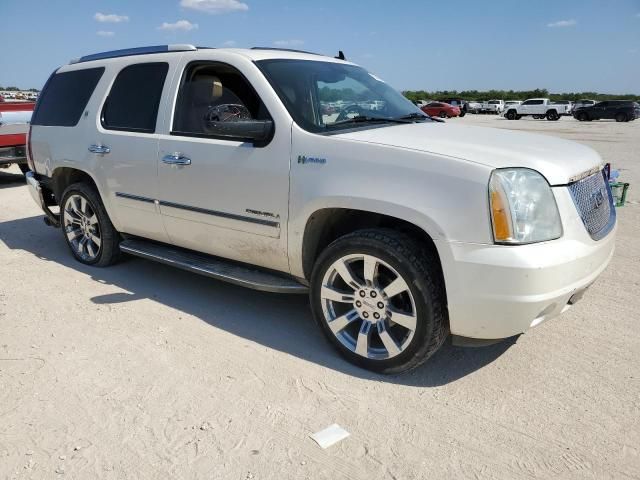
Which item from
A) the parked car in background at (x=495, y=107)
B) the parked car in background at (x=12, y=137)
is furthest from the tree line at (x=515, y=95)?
the parked car in background at (x=12, y=137)

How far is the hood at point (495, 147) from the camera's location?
2877 mm

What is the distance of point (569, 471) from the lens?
7.98 feet

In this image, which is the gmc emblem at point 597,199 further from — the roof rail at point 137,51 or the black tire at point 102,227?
the black tire at point 102,227

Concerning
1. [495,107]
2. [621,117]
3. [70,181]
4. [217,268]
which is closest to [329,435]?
[217,268]

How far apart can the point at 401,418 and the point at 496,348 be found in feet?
3.50

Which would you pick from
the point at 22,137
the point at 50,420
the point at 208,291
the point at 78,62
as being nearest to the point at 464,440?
the point at 50,420

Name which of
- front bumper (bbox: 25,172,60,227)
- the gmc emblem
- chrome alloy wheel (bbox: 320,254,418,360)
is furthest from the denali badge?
front bumper (bbox: 25,172,60,227)

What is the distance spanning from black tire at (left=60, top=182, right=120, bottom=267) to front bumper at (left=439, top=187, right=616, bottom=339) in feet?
11.2

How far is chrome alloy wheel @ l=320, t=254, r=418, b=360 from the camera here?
3131 millimetres

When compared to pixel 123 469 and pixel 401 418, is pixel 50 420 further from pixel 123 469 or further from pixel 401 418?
pixel 401 418

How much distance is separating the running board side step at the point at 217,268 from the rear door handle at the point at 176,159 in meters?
0.77

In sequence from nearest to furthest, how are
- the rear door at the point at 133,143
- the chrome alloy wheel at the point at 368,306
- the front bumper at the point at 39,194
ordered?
the chrome alloy wheel at the point at 368,306 → the rear door at the point at 133,143 → the front bumper at the point at 39,194

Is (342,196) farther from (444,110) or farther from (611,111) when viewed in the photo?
(444,110)

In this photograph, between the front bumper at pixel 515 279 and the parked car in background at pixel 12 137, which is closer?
the front bumper at pixel 515 279
